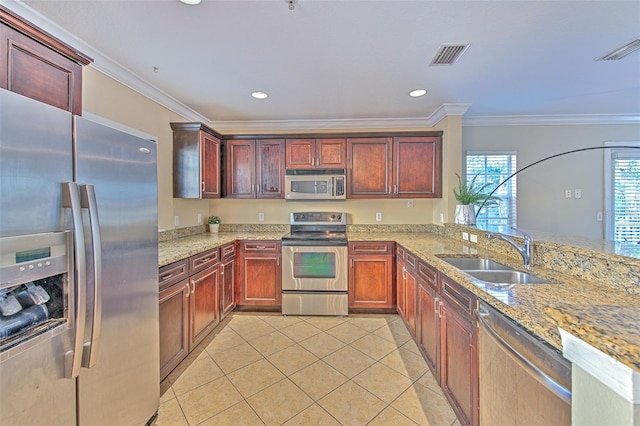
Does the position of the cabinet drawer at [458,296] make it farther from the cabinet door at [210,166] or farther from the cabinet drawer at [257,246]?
the cabinet door at [210,166]

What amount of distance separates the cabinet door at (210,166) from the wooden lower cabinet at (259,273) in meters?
0.79

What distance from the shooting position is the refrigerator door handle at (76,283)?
108cm

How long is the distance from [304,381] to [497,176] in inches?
146

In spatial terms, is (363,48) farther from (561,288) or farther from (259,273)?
(259,273)

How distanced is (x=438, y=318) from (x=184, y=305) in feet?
6.62

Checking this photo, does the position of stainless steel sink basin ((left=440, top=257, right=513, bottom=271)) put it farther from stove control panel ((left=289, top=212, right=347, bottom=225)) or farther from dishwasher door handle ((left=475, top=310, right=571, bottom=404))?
stove control panel ((left=289, top=212, right=347, bottom=225))

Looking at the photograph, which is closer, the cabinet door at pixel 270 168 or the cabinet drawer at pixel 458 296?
the cabinet drawer at pixel 458 296

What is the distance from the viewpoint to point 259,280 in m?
3.32

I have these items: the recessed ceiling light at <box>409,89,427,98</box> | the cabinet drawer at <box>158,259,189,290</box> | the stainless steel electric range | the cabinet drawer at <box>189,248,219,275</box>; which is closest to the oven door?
the stainless steel electric range

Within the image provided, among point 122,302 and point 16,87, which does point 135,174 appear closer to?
point 16,87

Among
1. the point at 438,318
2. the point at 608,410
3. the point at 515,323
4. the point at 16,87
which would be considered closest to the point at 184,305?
the point at 16,87

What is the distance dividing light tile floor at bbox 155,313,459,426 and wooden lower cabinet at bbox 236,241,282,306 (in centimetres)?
44

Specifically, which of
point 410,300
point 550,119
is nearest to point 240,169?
point 410,300

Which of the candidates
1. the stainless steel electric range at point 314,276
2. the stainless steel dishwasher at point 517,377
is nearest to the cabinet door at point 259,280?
the stainless steel electric range at point 314,276
